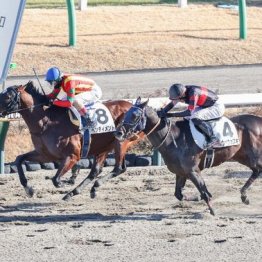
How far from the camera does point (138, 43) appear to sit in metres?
25.9

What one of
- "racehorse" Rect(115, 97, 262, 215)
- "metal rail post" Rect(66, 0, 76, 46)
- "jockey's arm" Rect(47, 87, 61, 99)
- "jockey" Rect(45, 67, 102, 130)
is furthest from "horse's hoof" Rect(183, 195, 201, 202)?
"metal rail post" Rect(66, 0, 76, 46)

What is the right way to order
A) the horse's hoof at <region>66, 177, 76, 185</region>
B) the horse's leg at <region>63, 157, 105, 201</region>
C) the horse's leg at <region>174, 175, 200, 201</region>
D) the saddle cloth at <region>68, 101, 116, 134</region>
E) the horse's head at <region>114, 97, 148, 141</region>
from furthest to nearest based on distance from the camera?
1. the horse's hoof at <region>66, 177, 76, 185</region>
2. the saddle cloth at <region>68, 101, 116, 134</region>
3. the horse's leg at <region>63, 157, 105, 201</region>
4. the horse's leg at <region>174, 175, 200, 201</region>
5. the horse's head at <region>114, 97, 148, 141</region>

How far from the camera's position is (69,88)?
13438mm

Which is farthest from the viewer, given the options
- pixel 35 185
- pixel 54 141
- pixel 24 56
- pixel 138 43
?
pixel 138 43

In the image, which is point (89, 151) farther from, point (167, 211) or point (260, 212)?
point (260, 212)

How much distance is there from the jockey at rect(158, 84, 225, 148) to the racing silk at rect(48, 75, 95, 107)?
1.37 meters

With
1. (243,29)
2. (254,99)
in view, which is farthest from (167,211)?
(243,29)

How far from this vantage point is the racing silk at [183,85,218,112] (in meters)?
12.5

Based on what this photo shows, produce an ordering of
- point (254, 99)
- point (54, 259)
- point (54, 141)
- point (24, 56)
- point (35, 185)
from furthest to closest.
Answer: point (24, 56) < point (254, 99) < point (35, 185) < point (54, 141) < point (54, 259)

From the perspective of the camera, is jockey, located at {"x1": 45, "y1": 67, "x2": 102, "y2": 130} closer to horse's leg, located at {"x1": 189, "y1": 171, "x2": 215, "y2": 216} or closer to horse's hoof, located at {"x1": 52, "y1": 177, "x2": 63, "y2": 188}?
horse's hoof, located at {"x1": 52, "y1": 177, "x2": 63, "y2": 188}

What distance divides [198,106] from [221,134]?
1.35 ft

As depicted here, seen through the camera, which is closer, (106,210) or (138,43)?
(106,210)

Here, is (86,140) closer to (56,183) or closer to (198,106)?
(56,183)

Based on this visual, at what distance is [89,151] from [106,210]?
39.7 inches
